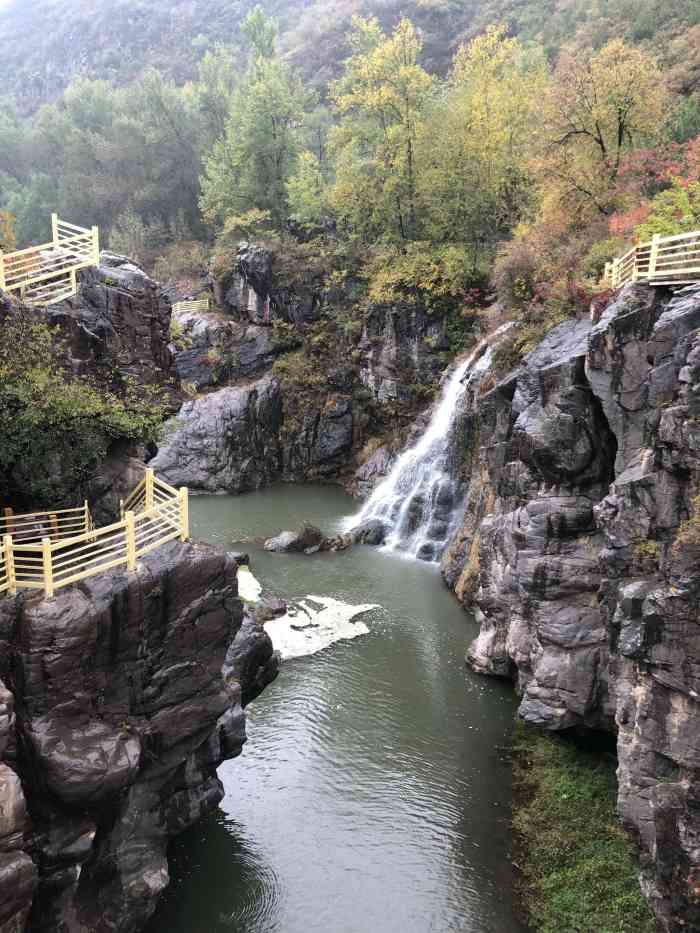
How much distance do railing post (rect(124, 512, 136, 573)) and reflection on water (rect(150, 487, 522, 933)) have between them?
6914 millimetres

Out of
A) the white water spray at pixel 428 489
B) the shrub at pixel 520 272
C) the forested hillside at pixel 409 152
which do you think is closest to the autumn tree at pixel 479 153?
the forested hillside at pixel 409 152

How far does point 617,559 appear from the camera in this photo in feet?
46.1

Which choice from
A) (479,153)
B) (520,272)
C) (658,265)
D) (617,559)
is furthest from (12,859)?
(479,153)

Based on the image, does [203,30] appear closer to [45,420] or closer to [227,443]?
[227,443]

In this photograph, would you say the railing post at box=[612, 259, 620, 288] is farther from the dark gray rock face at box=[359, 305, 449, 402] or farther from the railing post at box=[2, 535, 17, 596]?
the dark gray rock face at box=[359, 305, 449, 402]

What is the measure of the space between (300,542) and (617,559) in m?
18.8

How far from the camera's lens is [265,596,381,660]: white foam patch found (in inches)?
888

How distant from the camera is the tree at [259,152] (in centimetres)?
4938

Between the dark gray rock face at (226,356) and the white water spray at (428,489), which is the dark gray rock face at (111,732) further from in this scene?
the dark gray rock face at (226,356)

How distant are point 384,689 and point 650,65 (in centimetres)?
2503

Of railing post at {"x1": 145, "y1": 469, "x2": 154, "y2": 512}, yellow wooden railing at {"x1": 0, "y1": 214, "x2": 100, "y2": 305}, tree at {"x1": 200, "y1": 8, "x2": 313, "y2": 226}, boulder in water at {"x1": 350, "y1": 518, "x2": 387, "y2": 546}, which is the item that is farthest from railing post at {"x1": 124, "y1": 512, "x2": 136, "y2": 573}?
tree at {"x1": 200, "y1": 8, "x2": 313, "y2": 226}

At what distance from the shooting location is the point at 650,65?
83.5 feet

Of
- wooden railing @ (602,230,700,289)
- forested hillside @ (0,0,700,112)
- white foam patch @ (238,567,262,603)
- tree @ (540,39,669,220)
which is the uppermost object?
forested hillside @ (0,0,700,112)

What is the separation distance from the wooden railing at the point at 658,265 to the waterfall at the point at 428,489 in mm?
10605
